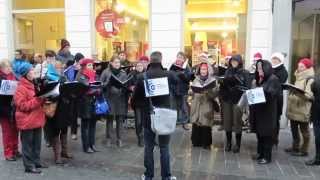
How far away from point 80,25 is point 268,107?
6168 mm

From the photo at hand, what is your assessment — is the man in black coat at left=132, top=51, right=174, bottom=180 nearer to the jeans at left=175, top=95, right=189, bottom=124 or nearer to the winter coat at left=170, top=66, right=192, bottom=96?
the winter coat at left=170, top=66, right=192, bottom=96

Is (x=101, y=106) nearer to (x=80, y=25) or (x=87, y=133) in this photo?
(x=87, y=133)

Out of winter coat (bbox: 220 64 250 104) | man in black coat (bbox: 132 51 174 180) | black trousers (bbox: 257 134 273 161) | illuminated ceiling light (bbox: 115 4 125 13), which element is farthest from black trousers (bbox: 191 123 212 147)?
illuminated ceiling light (bbox: 115 4 125 13)

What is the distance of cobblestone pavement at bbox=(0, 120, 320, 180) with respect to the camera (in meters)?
5.89

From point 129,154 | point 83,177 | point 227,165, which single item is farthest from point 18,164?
point 227,165

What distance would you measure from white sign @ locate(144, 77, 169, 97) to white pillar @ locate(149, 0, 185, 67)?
15.7 feet

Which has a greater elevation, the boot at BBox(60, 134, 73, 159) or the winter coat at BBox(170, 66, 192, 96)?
the winter coat at BBox(170, 66, 192, 96)

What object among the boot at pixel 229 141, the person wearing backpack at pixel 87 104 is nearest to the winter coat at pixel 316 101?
the boot at pixel 229 141

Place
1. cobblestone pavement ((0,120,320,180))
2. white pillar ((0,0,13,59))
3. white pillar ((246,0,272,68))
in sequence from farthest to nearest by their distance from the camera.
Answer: white pillar ((0,0,13,59))
white pillar ((246,0,272,68))
cobblestone pavement ((0,120,320,180))

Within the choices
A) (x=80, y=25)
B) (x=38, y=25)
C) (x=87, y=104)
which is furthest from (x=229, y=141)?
(x=38, y=25)

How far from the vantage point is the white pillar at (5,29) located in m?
11.3

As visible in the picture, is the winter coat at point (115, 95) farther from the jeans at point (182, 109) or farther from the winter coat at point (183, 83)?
the jeans at point (182, 109)

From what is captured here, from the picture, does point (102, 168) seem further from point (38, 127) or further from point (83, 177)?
point (38, 127)

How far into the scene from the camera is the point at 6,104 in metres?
6.40
